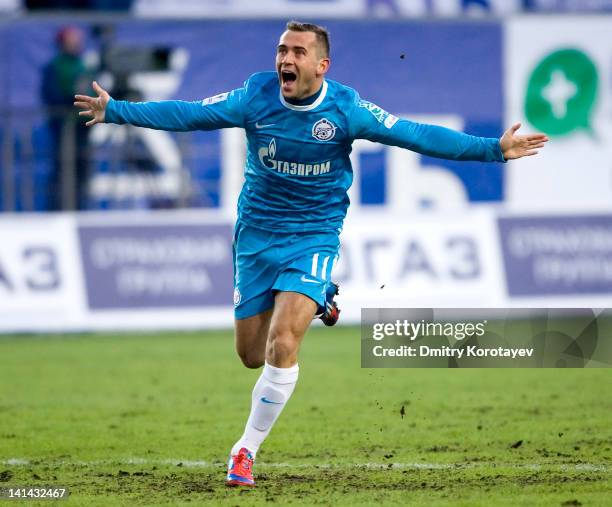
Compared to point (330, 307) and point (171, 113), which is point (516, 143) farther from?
point (171, 113)

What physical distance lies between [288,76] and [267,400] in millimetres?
1895

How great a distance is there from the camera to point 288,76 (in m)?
7.64

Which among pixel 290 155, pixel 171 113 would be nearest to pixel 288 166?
pixel 290 155

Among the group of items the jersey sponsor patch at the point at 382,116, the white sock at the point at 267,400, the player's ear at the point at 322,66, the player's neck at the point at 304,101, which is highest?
the player's ear at the point at 322,66

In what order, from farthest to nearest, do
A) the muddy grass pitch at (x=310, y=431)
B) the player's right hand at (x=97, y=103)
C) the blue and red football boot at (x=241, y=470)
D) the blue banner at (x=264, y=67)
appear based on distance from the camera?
the blue banner at (x=264, y=67)
the player's right hand at (x=97, y=103)
the blue and red football boot at (x=241, y=470)
the muddy grass pitch at (x=310, y=431)

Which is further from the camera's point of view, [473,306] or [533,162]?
[533,162]

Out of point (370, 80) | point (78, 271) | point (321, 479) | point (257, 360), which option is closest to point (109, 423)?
point (257, 360)

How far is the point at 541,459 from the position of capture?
8445 millimetres

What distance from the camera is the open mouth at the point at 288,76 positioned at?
7621 millimetres

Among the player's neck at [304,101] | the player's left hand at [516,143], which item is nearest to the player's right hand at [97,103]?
the player's neck at [304,101]

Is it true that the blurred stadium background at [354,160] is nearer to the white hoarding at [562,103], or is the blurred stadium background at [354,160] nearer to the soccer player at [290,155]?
the white hoarding at [562,103]

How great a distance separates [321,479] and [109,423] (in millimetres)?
3131

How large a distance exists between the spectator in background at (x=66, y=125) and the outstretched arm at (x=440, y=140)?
35.5 ft

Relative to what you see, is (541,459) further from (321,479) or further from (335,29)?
(335,29)
